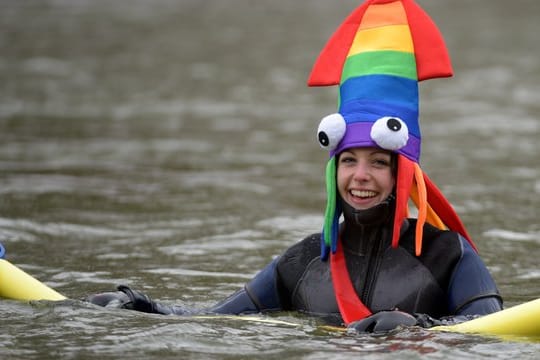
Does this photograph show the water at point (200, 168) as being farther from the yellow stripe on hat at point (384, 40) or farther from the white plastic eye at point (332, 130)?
the yellow stripe on hat at point (384, 40)

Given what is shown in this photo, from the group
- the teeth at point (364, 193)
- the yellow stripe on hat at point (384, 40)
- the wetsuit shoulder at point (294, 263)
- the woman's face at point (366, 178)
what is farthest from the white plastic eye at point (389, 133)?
the wetsuit shoulder at point (294, 263)

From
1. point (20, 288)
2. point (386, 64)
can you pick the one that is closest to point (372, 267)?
point (386, 64)

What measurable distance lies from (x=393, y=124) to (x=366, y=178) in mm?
293

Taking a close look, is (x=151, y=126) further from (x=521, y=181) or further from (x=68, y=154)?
(x=521, y=181)

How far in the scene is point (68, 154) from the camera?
513 inches

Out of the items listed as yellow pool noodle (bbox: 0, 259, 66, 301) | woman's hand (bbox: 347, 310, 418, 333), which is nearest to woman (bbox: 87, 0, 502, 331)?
woman's hand (bbox: 347, 310, 418, 333)

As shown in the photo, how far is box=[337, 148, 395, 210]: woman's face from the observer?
603 centimetres

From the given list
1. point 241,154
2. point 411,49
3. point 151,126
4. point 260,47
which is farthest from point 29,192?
point 260,47

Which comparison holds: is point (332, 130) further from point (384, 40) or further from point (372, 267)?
point (372, 267)

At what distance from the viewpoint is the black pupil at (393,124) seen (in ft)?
19.5

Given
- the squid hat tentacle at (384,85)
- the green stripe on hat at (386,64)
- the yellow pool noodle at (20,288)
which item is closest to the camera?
the squid hat tentacle at (384,85)

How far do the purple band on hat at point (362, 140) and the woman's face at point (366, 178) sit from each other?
50 millimetres

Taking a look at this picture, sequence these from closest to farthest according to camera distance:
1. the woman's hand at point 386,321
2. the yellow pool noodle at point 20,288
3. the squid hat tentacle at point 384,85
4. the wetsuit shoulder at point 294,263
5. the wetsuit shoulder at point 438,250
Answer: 1. the woman's hand at point 386,321
2. the wetsuit shoulder at point 438,250
3. the squid hat tentacle at point 384,85
4. the wetsuit shoulder at point 294,263
5. the yellow pool noodle at point 20,288

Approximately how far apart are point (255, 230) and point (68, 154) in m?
4.05
